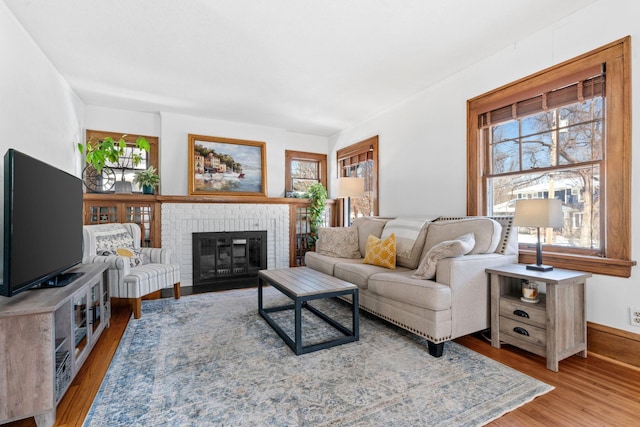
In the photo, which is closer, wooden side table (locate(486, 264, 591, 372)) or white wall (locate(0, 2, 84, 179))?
wooden side table (locate(486, 264, 591, 372))

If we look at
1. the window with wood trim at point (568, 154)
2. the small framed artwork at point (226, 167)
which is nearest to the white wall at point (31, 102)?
the small framed artwork at point (226, 167)

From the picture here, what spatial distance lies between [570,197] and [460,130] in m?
1.26

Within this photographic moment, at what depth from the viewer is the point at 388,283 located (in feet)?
8.55

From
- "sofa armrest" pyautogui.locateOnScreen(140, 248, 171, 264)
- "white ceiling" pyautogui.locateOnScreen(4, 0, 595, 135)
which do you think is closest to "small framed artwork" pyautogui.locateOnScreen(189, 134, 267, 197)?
"white ceiling" pyautogui.locateOnScreen(4, 0, 595, 135)

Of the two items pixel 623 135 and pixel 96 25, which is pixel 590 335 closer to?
pixel 623 135

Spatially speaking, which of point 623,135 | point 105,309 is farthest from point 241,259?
point 623,135

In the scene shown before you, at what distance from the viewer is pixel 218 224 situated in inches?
189

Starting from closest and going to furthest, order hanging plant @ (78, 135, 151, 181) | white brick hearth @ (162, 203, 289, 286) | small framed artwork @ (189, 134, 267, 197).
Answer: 1. hanging plant @ (78, 135, 151, 181)
2. white brick hearth @ (162, 203, 289, 286)
3. small framed artwork @ (189, 134, 267, 197)

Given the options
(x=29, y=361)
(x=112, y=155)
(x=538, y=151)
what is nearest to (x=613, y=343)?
(x=538, y=151)

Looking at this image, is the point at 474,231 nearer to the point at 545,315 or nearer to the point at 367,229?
the point at 545,315

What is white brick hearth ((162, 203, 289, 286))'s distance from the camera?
4.53 metres

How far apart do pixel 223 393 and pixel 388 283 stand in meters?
1.46

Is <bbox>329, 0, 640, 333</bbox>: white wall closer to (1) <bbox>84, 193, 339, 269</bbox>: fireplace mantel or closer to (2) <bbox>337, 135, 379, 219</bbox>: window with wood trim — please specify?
(2) <bbox>337, 135, 379, 219</bbox>: window with wood trim

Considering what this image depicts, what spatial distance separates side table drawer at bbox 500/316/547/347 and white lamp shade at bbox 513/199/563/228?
28.9 inches
